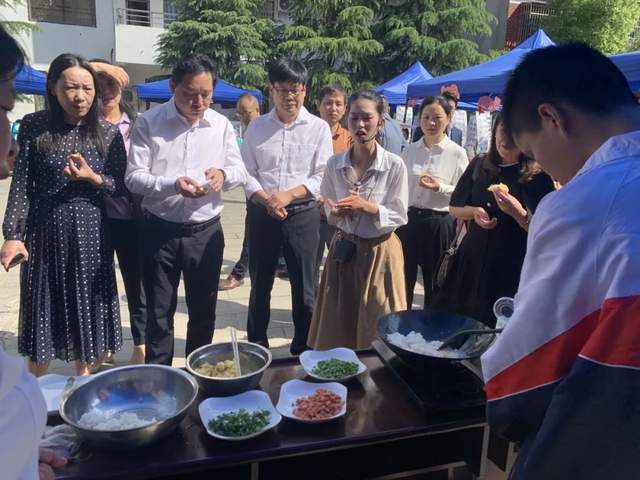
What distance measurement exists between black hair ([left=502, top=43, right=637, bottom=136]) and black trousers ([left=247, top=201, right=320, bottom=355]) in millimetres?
2027

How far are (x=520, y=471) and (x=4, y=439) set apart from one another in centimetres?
95

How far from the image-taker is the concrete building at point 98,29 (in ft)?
55.9

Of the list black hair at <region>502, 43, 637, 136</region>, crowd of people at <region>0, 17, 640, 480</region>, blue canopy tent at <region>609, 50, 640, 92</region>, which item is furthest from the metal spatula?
blue canopy tent at <region>609, 50, 640, 92</region>

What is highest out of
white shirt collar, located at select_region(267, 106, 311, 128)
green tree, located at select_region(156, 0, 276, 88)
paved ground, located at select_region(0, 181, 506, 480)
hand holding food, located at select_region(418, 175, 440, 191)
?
green tree, located at select_region(156, 0, 276, 88)

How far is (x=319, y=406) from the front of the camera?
5.09ft

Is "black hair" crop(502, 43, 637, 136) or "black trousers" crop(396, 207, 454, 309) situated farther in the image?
"black trousers" crop(396, 207, 454, 309)

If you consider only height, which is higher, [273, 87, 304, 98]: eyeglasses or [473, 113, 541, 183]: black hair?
[273, 87, 304, 98]: eyeglasses

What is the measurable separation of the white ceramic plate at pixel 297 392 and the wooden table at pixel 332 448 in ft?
0.11

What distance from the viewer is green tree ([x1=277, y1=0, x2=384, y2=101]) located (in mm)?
17688

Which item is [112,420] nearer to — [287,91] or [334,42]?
[287,91]

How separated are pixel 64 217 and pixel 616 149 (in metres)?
2.43

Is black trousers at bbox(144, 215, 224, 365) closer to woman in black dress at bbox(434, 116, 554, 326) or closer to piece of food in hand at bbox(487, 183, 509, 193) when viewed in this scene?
woman in black dress at bbox(434, 116, 554, 326)

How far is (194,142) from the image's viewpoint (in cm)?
272

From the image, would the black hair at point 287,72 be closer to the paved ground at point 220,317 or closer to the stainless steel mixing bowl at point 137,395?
the paved ground at point 220,317
